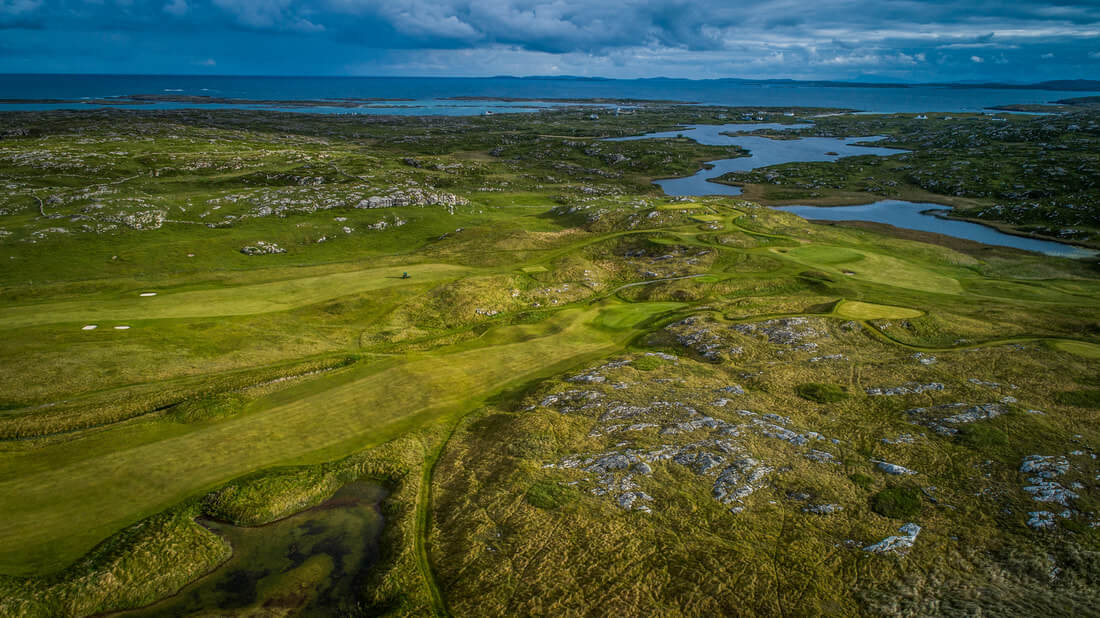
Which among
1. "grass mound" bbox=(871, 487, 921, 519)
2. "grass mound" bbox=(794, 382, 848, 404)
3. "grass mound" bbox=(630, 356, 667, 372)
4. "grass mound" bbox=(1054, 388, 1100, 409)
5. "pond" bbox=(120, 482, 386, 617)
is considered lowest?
"pond" bbox=(120, 482, 386, 617)

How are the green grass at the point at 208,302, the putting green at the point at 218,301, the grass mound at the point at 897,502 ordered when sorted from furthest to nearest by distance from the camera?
the putting green at the point at 218,301 < the green grass at the point at 208,302 < the grass mound at the point at 897,502

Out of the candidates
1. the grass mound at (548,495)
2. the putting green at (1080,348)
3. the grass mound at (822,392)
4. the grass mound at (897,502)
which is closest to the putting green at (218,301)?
the grass mound at (548,495)

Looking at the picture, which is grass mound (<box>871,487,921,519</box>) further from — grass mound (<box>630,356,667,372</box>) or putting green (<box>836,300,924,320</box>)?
putting green (<box>836,300,924,320</box>)

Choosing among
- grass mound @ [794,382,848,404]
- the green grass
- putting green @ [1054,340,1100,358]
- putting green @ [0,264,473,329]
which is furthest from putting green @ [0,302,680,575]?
putting green @ [1054,340,1100,358]

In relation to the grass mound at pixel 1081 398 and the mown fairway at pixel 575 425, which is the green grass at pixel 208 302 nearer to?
the mown fairway at pixel 575 425

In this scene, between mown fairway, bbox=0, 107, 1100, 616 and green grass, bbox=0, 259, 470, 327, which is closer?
mown fairway, bbox=0, 107, 1100, 616

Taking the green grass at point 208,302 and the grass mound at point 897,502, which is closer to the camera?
the grass mound at point 897,502

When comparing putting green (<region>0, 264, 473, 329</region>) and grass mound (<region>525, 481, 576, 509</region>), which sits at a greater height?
putting green (<region>0, 264, 473, 329</region>)
